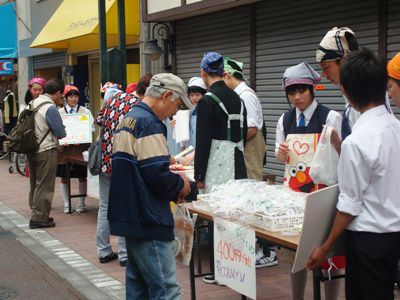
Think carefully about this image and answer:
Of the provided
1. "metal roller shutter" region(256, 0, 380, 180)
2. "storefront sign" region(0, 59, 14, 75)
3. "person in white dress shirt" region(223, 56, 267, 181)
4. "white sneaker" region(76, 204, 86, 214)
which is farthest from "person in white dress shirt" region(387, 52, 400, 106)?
A: "storefront sign" region(0, 59, 14, 75)

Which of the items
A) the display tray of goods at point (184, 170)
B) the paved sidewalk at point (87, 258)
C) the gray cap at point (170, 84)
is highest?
the gray cap at point (170, 84)

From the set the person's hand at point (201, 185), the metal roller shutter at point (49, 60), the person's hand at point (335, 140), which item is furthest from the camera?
the metal roller shutter at point (49, 60)

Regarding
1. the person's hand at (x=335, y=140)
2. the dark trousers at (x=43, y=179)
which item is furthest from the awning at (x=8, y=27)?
the person's hand at (x=335, y=140)

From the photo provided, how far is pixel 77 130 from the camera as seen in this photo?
377 inches

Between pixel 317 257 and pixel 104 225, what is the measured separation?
3.79m

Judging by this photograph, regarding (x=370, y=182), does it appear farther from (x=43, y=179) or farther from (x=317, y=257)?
(x=43, y=179)

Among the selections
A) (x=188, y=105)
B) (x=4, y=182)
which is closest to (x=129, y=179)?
A: (x=188, y=105)

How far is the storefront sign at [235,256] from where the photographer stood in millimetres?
4133

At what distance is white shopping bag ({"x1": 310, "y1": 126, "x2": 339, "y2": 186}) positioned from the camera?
3.90 meters

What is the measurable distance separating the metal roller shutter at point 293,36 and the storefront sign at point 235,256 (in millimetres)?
4338

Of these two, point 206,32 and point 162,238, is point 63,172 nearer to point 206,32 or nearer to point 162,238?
point 206,32

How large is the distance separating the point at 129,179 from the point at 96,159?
9.13 ft

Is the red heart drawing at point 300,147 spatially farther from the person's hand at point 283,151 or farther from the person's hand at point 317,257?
the person's hand at point 317,257

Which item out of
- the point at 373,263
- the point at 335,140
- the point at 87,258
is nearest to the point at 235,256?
the point at 335,140
